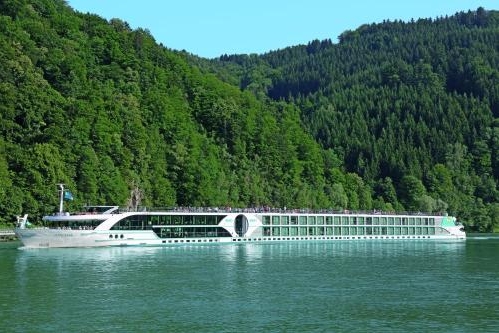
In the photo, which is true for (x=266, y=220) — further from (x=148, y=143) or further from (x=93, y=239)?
(x=148, y=143)

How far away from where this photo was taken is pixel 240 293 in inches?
1864

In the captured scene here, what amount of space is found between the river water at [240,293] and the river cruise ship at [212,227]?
4.49 meters

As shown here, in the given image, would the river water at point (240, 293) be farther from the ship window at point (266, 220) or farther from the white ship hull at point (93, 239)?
the ship window at point (266, 220)

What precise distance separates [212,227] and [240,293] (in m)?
44.8

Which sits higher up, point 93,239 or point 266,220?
point 266,220

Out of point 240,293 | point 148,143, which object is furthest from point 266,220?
point 240,293

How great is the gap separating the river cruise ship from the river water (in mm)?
4494

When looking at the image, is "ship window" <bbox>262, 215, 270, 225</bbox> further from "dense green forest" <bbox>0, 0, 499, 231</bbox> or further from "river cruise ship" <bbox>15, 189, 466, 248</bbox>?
"dense green forest" <bbox>0, 0, 499, 231</bbox>

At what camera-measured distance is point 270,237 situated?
9981cm

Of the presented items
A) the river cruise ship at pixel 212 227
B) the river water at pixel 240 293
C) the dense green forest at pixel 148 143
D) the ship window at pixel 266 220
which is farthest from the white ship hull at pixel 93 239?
the dense green forest at pixel 148 143

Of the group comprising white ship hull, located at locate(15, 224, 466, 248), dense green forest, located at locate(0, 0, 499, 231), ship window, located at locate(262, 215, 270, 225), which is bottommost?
white ship hull, located at locate(15, 224, 466, 248)

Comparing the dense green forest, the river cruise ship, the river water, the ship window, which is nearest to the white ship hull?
the river cruise ship

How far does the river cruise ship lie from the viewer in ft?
262

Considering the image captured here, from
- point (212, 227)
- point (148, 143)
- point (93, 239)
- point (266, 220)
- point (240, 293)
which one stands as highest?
point (148, 143)
